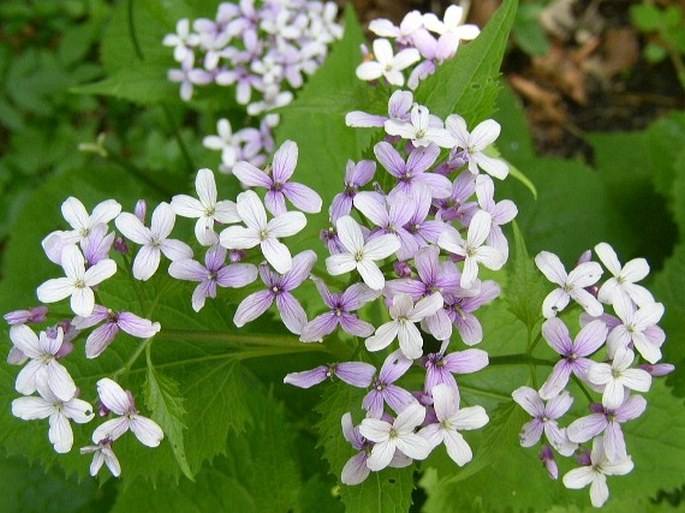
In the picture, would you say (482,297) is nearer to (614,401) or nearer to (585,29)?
(614,401)

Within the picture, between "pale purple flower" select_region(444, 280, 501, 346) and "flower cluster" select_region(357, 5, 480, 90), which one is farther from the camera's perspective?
"flower cluster" select_region(357, 5, 480, 90)

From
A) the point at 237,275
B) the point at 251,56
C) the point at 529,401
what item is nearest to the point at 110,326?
the point at 237,275

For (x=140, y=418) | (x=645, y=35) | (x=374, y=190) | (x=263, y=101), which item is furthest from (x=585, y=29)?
(x=140, y=418)

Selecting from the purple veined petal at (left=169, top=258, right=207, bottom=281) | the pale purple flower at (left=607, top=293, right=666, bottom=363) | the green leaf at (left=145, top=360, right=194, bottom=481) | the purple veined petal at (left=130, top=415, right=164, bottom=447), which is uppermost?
the purple veined petal at (left=169, top=258, right=207, bottom=281)

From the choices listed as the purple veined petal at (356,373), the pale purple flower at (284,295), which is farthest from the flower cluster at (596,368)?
the pale purple flower at (284,295)

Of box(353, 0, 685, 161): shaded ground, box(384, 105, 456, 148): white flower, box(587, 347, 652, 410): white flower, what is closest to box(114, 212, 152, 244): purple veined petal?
box(384, 105, 456, 148): white flower

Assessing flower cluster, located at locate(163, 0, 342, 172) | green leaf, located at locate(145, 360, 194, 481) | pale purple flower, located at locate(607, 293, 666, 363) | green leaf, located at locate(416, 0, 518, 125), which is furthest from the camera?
flower cluster, located at locate(163, 0, 342, 172)

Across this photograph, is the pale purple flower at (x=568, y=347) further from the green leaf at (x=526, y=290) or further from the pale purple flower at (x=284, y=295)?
the pale purple flower at (x=284, y=295)

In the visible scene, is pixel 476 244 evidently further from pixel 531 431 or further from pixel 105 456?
pixel 105 456

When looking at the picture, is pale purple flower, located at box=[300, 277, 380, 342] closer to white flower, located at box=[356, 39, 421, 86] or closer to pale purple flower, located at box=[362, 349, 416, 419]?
pale purple flower, located at box=[362, 349, 416, 419]
